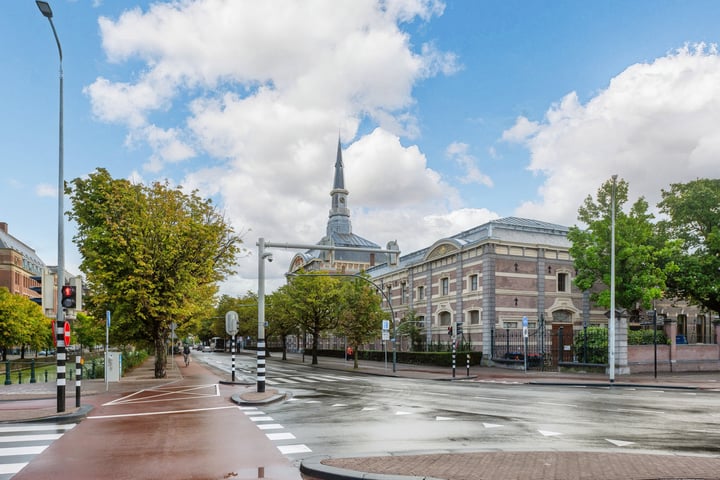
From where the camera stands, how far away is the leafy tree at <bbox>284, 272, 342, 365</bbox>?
46.3m

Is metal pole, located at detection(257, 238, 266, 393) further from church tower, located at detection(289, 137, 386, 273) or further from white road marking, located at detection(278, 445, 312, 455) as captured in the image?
church tower, located at detection(289, 137, 386, 273)

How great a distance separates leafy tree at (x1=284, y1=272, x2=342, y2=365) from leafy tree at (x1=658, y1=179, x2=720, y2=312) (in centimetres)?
2526

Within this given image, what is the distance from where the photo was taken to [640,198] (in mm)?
36188

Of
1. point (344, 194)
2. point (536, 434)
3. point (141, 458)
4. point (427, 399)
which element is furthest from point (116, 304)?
point (344, 194)

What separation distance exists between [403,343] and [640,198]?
26938 millimetres

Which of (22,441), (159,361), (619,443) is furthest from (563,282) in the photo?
(22,441)

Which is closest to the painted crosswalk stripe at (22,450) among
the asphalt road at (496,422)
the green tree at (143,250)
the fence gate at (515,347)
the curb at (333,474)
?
the asphalt road at (496,422)

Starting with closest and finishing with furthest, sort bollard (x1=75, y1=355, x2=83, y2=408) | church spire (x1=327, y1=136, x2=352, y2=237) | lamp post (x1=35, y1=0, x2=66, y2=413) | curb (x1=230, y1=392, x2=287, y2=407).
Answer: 1. lamp post (x1=35, y1=0, x2=66, y2=413)
2. bollard (x1=75, y1=355, x2=83, y2=408)
3. curb (x1=230, y1=392, x2=287, y2=407)
4. church spire (x1=327, y1=136, x2=352, y2=237)

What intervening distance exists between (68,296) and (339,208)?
331ft

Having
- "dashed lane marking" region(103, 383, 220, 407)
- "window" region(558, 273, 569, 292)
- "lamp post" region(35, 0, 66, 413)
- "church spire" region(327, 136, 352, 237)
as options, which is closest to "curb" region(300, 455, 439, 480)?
"lamp post" region(35, 0, 66, 413)

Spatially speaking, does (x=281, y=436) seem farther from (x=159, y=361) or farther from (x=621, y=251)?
(x=621, y=251)

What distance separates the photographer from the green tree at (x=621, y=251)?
34.6m

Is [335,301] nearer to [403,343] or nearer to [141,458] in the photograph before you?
[403,343]

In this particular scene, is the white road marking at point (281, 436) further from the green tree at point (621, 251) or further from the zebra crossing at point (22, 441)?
the green tree at point (621, 251)
